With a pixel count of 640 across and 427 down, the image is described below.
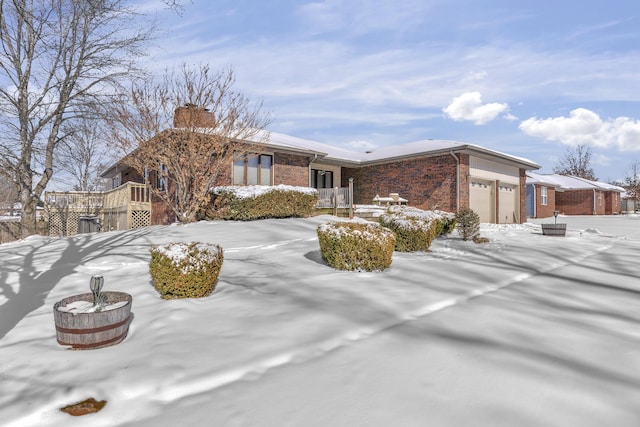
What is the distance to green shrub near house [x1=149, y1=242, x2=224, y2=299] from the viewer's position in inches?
176

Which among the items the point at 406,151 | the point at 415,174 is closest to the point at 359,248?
the point at 415,174

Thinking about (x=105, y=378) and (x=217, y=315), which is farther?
(x=217, y=315)

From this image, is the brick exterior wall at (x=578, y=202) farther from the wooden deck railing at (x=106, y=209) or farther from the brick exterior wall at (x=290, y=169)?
the wooden deck railing at (x=106, y=209)

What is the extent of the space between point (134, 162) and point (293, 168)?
22.3 ft

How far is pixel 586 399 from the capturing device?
7.30 feet

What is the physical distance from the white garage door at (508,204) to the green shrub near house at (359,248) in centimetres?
1510

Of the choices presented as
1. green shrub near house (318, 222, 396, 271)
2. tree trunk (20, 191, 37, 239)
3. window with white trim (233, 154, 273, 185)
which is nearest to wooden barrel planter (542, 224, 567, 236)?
green shrub near house (318, 222, 396, 271)

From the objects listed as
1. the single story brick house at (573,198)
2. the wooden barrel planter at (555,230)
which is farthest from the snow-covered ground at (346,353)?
the single story brick house at (573,198)

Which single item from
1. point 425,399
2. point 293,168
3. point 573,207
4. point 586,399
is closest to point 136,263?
point 425,399

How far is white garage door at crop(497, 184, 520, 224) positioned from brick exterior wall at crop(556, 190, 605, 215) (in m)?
19.4

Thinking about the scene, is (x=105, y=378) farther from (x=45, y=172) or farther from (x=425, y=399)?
(x=45, y=172)

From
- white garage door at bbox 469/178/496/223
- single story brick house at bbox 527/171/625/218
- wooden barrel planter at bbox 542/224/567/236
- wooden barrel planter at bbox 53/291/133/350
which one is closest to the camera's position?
wooden barrel planter at bbox 53/291/133/350

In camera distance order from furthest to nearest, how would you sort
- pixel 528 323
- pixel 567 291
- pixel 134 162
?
pixel 134 162, pixel 567 291, pixel 528 323

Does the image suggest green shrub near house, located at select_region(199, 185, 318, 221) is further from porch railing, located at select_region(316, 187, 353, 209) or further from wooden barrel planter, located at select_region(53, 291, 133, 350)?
wooden barrel planter, located at select_region(53, 291, 133, 350)
